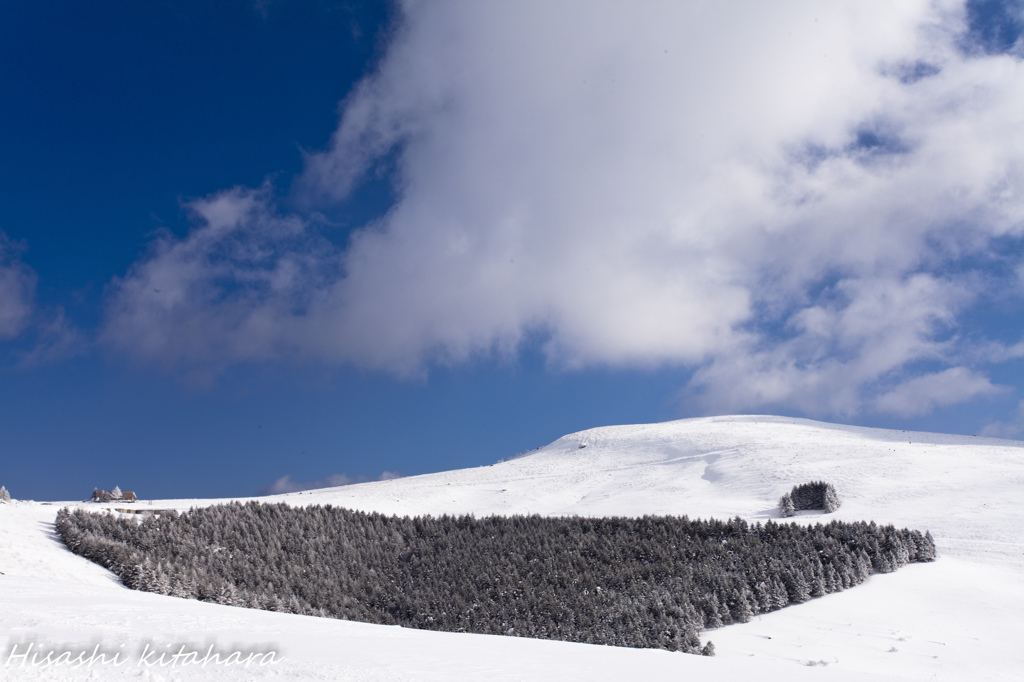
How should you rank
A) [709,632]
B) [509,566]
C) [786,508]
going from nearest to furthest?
1. [709,632]
2. [509,566]
3. [786,508]

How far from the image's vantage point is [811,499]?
18.5 m

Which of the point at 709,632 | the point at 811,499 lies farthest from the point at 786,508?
the point at 709,632

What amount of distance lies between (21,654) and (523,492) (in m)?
23.6

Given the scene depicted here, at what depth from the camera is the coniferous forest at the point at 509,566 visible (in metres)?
9.09

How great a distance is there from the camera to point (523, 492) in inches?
1041

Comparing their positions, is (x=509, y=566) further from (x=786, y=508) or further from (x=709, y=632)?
(x=786, y=508)

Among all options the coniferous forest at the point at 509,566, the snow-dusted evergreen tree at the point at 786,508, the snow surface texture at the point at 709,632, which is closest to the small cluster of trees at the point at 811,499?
the snow-dusted evergreen tree at the point at 786,508

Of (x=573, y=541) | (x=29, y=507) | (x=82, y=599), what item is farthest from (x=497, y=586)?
(x=29, y=507)

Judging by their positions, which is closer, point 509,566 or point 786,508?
point 509,566

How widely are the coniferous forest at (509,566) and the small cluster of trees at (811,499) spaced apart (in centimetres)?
551

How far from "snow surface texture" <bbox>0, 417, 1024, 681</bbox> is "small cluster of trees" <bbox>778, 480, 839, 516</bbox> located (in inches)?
18.1

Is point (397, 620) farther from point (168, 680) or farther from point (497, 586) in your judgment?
point (168, 680)

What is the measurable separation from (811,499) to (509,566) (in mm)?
11419

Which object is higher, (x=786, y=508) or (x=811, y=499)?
(x=811, y=499)
